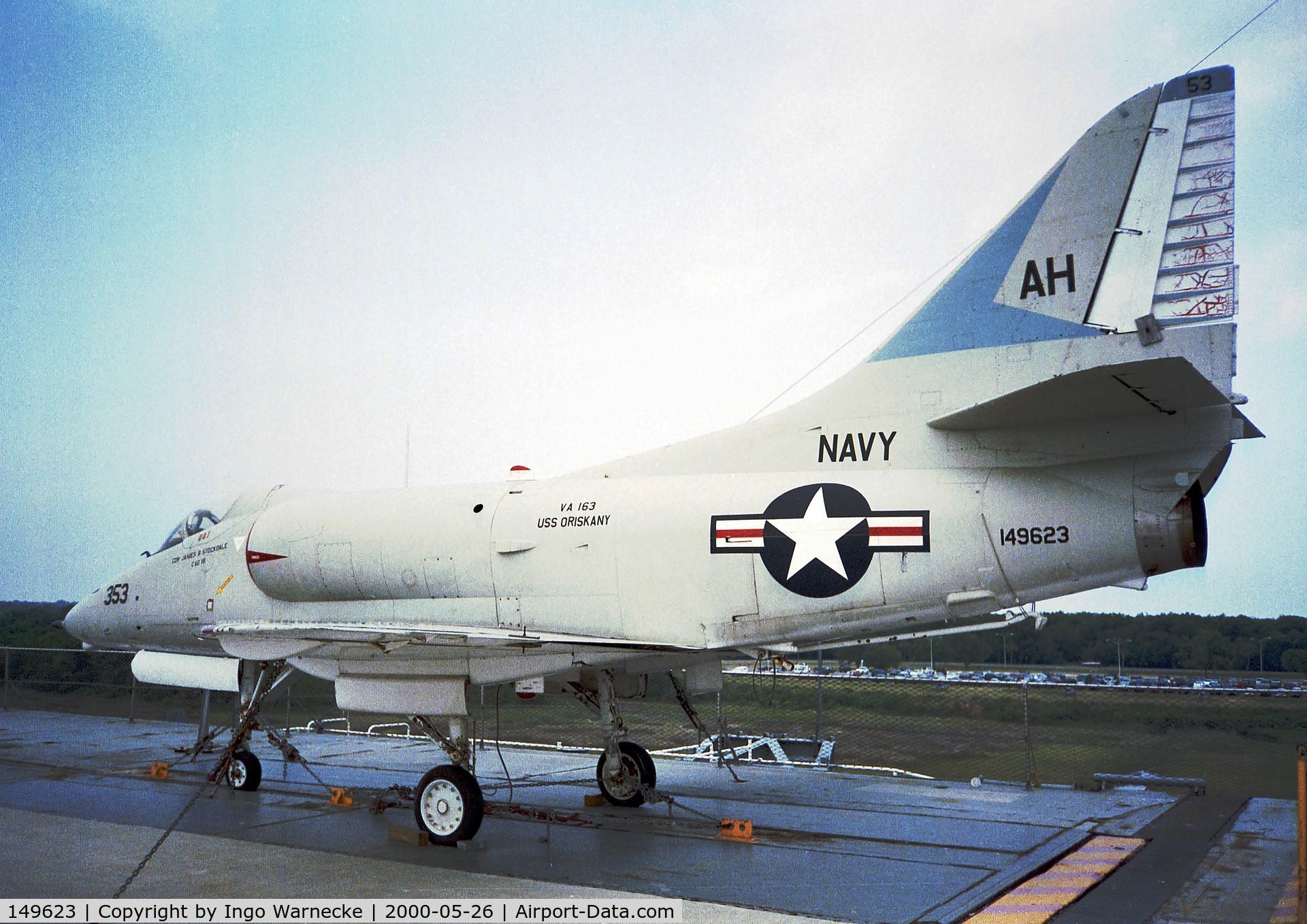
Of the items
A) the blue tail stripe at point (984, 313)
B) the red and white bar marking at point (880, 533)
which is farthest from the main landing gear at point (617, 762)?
the blue tail stripe at point (984, 313)

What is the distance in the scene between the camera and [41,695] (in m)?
22.4

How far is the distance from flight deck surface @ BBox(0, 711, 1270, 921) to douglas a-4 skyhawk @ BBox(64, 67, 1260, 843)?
919 millimetres

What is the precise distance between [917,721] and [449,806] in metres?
16.8

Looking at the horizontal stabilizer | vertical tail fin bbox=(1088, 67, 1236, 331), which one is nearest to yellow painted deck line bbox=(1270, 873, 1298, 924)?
the horizontal stabilizer

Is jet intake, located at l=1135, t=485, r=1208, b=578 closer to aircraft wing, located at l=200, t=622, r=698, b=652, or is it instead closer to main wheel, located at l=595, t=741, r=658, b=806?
aircraft wing, located at l=200, t=622, r=698, b=652

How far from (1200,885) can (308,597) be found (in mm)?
8271

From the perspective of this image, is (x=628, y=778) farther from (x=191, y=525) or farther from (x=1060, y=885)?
(x=191, y=525)

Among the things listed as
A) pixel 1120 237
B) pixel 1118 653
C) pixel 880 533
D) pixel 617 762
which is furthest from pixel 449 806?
pixel 1118 653

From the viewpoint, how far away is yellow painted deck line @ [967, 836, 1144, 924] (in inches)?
239

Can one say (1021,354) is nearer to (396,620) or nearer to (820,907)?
(820,907)

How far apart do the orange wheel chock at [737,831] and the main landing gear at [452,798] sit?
213cm

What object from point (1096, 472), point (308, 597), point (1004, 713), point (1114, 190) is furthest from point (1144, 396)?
point (1004, 713)

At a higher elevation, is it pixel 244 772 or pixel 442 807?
pixel 442 807

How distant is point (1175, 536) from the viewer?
21.5 ft
